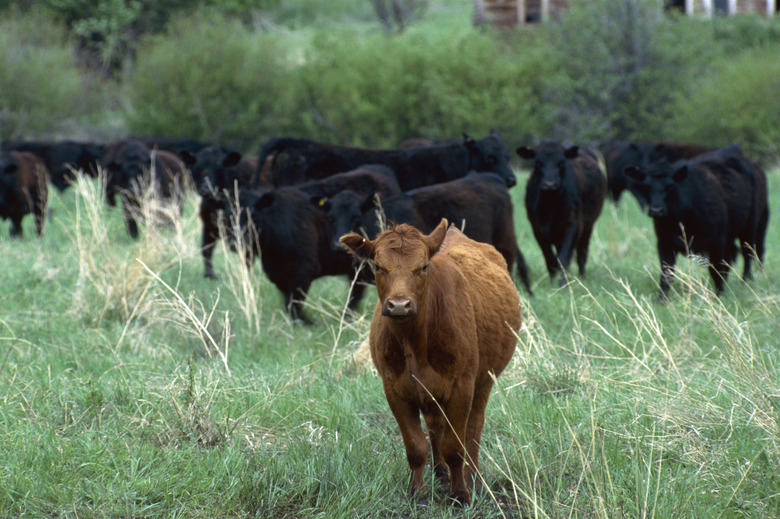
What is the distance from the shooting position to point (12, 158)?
504 inches

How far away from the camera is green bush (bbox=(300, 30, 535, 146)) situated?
28828 millimetres

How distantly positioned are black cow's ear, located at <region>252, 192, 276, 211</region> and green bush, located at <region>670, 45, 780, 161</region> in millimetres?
20870

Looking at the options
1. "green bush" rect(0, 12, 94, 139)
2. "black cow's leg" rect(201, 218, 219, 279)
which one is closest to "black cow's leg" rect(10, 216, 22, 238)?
"black cow's leg" rect(201, 218, 219, 279)

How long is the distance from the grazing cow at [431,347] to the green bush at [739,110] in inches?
939

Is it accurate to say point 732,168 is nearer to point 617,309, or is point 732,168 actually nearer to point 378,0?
point 617,309

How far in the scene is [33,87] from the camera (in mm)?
28953

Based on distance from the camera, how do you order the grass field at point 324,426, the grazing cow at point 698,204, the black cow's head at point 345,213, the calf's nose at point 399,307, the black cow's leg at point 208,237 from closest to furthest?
1. the calf's nose at point 399,307
2. the grass field at point 324,426
3. the black cow's head at point 345,213
4. the grazing cow at point 698,204
5. the black cow's leg at point 208,237

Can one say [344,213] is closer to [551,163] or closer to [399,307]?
[551,163]

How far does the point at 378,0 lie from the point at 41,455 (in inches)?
2028

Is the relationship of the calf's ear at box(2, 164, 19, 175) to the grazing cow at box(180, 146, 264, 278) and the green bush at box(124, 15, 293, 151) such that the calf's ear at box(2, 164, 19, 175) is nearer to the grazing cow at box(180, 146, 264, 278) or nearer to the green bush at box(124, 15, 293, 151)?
the grazing cow at box(180, 146, 264, 278)

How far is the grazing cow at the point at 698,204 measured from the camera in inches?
341

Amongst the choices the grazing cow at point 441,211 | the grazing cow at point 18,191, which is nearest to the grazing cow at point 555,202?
the grazing cow at point 441,211

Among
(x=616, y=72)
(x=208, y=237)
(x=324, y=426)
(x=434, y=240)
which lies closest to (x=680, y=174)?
(x=324, y=426)

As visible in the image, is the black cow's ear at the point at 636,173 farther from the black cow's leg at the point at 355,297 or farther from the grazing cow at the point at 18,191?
the grazing cow at the point at 18,191
